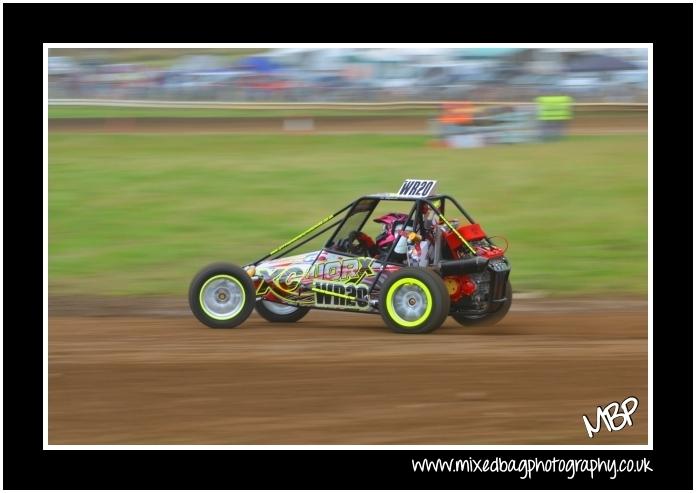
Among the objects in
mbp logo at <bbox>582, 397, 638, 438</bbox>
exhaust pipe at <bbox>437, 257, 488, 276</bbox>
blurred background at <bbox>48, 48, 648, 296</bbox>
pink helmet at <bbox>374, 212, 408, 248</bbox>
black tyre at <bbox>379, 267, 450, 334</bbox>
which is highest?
blurred background at <bbox>48, 48, 648, 296</bbox>

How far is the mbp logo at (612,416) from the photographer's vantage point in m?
8.86

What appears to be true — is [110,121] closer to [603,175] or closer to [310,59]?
[310,59]

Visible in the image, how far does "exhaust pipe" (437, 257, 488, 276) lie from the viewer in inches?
469

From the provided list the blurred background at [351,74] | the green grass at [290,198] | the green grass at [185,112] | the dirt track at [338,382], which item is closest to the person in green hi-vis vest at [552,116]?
the green grass at [290,198]

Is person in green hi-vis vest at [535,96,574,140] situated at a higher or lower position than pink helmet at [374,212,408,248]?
higher

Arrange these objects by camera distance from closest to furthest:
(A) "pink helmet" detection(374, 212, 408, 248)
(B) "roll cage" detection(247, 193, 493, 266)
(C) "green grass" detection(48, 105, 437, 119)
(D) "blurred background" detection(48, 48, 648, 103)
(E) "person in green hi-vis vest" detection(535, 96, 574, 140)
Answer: (B) "roll cage" detection(247, 193, 493, 266) < (A) "pink helmet" detection(374, 212, 408, 248) < (E) "person in green hi-vis vest" detection(535, 96, 574, 140) < (C) "green grass" detection(48, 105, 437, 119) < (D) "blurred background" detection(48, 48, 648, 103)

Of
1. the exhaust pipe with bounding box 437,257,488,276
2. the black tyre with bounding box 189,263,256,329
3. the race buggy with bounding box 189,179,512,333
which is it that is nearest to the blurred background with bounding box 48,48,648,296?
the black tyre with bounding box 189,263,256,329

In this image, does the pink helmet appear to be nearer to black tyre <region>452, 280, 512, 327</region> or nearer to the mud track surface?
black tyre <region>452, 280, 512, 327</region>

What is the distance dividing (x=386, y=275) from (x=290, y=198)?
8.74 meters

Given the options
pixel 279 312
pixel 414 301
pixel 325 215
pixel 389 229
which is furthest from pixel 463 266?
pixel 325 215

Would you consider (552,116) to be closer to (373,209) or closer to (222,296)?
(373,209)

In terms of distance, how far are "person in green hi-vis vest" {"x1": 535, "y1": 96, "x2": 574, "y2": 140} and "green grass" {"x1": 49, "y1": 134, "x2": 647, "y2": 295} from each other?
0.62 meters

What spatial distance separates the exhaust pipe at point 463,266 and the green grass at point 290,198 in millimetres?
4112

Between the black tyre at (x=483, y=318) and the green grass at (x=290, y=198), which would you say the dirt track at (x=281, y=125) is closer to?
the green grass at (x=290, y=198)
